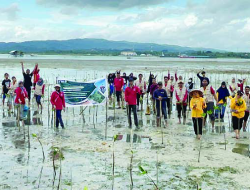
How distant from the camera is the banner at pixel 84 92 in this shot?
14.6m

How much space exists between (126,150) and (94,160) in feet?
4.12

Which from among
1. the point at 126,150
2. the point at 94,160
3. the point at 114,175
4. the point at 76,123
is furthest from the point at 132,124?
the point at 114,175

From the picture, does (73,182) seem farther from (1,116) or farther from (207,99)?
(1,116)

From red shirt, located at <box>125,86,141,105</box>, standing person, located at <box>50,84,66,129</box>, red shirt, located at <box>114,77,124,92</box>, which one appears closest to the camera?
standing person, located at <box>50,84,66,129</box>

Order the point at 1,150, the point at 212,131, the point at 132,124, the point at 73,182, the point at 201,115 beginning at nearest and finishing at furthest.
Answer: the point at 73,182
the point at 1,150
the point at 201,115
the point at 212,131
the point at 132,124

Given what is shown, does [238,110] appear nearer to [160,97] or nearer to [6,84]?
[160,97]

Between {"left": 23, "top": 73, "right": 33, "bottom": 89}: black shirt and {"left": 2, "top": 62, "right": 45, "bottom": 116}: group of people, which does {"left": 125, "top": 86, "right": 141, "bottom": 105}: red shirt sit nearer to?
{"left": 2, "top": 62, "right": 45, "bottom": 116}: group of people

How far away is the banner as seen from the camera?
47.9 feet

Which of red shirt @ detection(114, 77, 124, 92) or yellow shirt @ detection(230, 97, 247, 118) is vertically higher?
red shirt @ detection(114, 77, 124, 92)

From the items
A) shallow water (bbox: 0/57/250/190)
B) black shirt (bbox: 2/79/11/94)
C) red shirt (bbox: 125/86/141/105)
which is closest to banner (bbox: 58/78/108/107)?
shallow water (bbox: 0/57/250/190)

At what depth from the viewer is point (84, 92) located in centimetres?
1492

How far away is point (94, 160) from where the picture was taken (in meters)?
9.34

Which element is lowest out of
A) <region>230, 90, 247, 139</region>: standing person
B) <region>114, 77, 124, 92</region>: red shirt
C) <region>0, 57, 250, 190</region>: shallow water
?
<region>0, 57, 250, 190</region>: shallow water

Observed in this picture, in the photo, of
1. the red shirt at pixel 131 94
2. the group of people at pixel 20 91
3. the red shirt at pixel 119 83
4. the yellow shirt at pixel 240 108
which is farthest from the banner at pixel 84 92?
the yellow shirt at pixel 240 108
